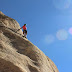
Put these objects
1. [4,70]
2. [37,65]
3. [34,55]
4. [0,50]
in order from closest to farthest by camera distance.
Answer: [4,70] < [0,50] < [37,65] < [34,55]

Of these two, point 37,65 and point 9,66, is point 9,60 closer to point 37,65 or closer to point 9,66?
point 9,66

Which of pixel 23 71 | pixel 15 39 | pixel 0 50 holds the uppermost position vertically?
pixel 15 39

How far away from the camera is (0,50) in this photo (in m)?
12.5

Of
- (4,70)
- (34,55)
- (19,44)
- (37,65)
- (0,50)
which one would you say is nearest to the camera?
(4,70)

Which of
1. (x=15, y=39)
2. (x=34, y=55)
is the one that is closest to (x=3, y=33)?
(x=15, y=39)

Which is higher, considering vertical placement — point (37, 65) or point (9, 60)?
point (37, 65)

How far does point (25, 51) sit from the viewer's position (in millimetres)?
15438

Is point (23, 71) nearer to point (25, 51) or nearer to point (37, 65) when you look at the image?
point (37, 65)

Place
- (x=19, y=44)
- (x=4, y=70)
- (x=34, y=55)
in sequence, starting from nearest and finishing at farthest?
(x=4, y=70) < (x=34, y=55) < (x=19, y=44)

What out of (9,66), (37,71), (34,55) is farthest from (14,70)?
(34,55)

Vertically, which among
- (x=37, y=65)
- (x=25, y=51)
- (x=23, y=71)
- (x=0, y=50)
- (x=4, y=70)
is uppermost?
(x=25, y=51)

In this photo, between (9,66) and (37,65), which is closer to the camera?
(9,66)

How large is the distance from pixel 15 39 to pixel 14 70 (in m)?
6.34

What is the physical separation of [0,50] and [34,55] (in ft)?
14.5
